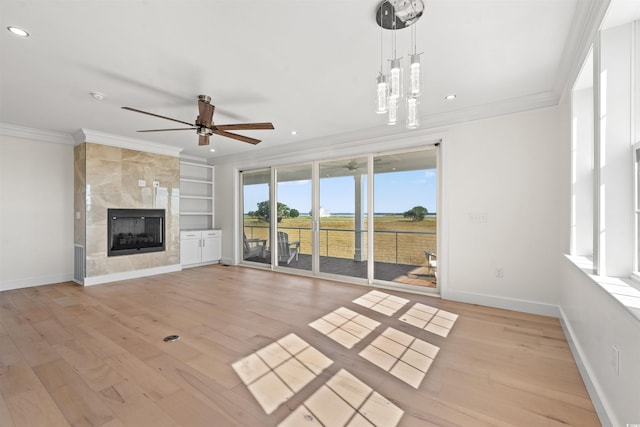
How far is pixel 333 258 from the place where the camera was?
5.52 m

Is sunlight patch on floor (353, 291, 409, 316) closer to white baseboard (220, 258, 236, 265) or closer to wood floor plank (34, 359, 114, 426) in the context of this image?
wood floor plank (34, 359, 114, 426)

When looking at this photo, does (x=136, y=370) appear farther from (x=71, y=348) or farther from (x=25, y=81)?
(x=25, y=81)

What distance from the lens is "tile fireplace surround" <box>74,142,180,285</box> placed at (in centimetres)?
484

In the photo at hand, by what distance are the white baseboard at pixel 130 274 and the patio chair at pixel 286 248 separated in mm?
2283

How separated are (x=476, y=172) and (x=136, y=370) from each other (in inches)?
171

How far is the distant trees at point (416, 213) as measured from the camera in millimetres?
4320

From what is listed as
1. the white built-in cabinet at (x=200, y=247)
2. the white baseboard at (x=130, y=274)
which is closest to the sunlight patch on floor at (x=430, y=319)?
the white baseboard at (x=130, y=274)

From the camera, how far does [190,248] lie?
6402 millimetres

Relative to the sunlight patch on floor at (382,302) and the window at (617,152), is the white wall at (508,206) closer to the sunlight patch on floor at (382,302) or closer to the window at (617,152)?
the sunlight patch on floor at (382,302)

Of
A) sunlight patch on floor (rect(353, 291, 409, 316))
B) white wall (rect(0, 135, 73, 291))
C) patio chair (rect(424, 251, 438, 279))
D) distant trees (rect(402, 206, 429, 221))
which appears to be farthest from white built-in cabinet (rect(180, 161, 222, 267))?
patio chair (rect(424, 251, 438, 279))

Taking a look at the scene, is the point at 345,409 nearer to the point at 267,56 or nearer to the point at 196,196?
the point at 267,56

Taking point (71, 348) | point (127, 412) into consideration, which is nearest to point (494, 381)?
point (127, 412)

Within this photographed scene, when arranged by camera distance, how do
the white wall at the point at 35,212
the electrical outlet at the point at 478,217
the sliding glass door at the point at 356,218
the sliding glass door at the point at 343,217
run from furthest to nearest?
the sliding glass door at the point at 343,217 < the white wall at the point at 35,212 < the sliding glass door at the point at 356,218 < the electrical outlet at the point at 478,217

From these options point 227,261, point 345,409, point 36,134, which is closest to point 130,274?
point 227,261
